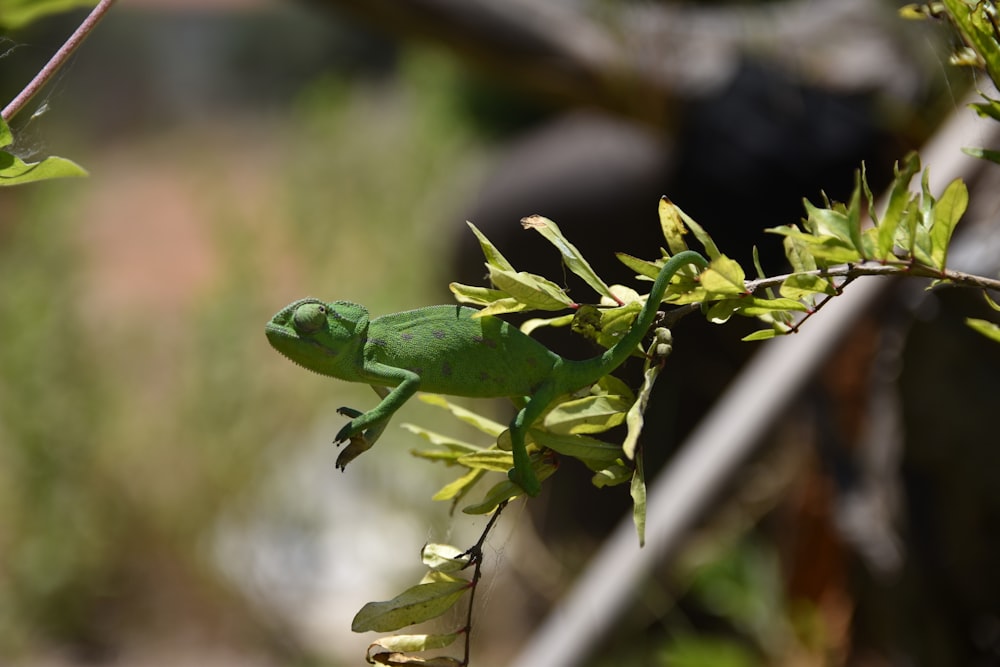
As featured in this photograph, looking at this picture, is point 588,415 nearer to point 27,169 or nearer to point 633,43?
point 27,169

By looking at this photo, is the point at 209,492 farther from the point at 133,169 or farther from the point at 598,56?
the point at 133,169

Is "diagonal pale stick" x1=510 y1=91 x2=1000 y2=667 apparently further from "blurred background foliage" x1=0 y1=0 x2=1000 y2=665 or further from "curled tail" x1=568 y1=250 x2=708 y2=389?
"curled tail" x1=568 y1=250 x2=708 y2=389

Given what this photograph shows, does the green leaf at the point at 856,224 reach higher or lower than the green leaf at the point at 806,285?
higher

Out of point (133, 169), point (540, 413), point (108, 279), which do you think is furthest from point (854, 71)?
point (133, 169)

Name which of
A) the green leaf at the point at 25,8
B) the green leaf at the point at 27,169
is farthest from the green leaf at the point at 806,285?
the green leaf at the point at 25,8

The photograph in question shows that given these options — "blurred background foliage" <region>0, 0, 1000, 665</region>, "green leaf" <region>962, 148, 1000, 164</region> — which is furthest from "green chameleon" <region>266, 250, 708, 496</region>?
"blurred background foliage" <region>0, 0, 1000, 665</region>

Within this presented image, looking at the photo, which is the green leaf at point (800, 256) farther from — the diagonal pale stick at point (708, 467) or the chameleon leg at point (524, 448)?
the diagonal pale stick at point (708, 467)
